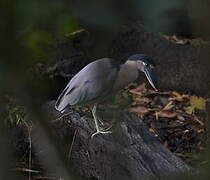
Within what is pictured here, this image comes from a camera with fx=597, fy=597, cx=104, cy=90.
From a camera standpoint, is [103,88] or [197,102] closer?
[103,88]

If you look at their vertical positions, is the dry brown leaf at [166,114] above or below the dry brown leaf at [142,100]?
below

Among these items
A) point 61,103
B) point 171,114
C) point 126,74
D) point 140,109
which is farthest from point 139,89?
point 61,103

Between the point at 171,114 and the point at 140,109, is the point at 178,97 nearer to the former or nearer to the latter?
the point at 171,114

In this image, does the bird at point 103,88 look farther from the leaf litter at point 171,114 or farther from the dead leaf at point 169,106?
the dead leaf at point 169,106

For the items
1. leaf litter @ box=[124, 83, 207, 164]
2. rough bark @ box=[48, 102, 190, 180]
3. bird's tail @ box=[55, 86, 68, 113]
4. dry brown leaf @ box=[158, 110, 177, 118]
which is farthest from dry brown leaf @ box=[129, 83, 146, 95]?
bird's tail @ box=[55, 86, 68, 113]

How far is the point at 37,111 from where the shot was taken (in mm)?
581

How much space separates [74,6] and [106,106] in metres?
3.22

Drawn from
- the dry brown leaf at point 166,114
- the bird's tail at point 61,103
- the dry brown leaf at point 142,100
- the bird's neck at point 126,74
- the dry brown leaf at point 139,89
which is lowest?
the dry brown leaf at point 166,114

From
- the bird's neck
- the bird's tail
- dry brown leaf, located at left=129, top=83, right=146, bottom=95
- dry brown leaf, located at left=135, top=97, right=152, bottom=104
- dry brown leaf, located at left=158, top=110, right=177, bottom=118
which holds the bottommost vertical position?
dry brown leaf, located at left=158, top=110, right=177, bottom=118

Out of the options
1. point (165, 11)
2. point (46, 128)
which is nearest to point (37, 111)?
point (46, 128)

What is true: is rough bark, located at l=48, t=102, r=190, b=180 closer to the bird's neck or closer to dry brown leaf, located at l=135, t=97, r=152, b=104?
the bird's neck

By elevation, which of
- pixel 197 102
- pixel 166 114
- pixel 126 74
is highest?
pixel 126 74

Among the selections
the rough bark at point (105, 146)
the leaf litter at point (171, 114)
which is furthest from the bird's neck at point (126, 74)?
the leaf litter at point (171, 114)

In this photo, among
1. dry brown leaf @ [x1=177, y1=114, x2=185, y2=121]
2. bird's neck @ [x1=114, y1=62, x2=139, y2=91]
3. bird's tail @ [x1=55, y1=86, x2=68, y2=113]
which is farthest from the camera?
dry brown leaf @ [x1=177, y1=114, x2=185, y2=121]
